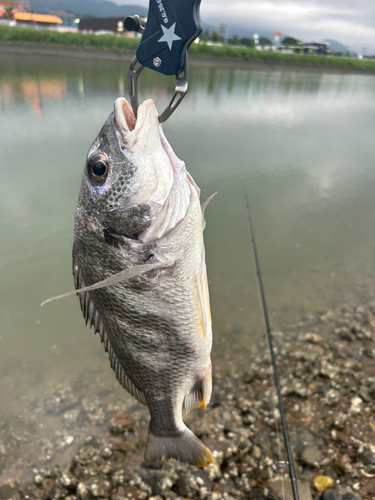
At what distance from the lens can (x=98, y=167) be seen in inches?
44.3

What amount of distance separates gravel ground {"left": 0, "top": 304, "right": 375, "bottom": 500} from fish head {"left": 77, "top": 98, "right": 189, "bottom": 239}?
2.05m

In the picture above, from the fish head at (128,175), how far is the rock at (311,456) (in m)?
2.34

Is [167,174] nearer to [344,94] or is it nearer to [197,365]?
[197,365]

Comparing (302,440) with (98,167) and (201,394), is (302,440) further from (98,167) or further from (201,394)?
(98,167)

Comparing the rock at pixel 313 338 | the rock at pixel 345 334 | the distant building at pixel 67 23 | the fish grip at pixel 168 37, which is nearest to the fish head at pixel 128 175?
the fish grip at pixel 168 37

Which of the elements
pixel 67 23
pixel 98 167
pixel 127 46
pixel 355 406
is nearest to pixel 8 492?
pixel 98 167

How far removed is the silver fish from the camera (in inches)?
43.2

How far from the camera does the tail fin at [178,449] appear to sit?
1.48 metres

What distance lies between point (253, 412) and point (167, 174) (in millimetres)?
2411

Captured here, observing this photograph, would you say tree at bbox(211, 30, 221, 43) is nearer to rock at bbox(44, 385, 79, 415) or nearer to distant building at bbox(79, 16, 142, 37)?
distant building at bbox(79, 16, 142, 37)

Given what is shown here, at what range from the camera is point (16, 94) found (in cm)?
1298

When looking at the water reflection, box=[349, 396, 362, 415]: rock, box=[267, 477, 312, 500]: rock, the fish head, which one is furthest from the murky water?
the fish head

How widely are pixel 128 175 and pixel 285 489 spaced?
239 cm

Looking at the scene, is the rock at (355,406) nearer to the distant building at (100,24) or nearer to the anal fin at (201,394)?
the anal fin at (201,394)
